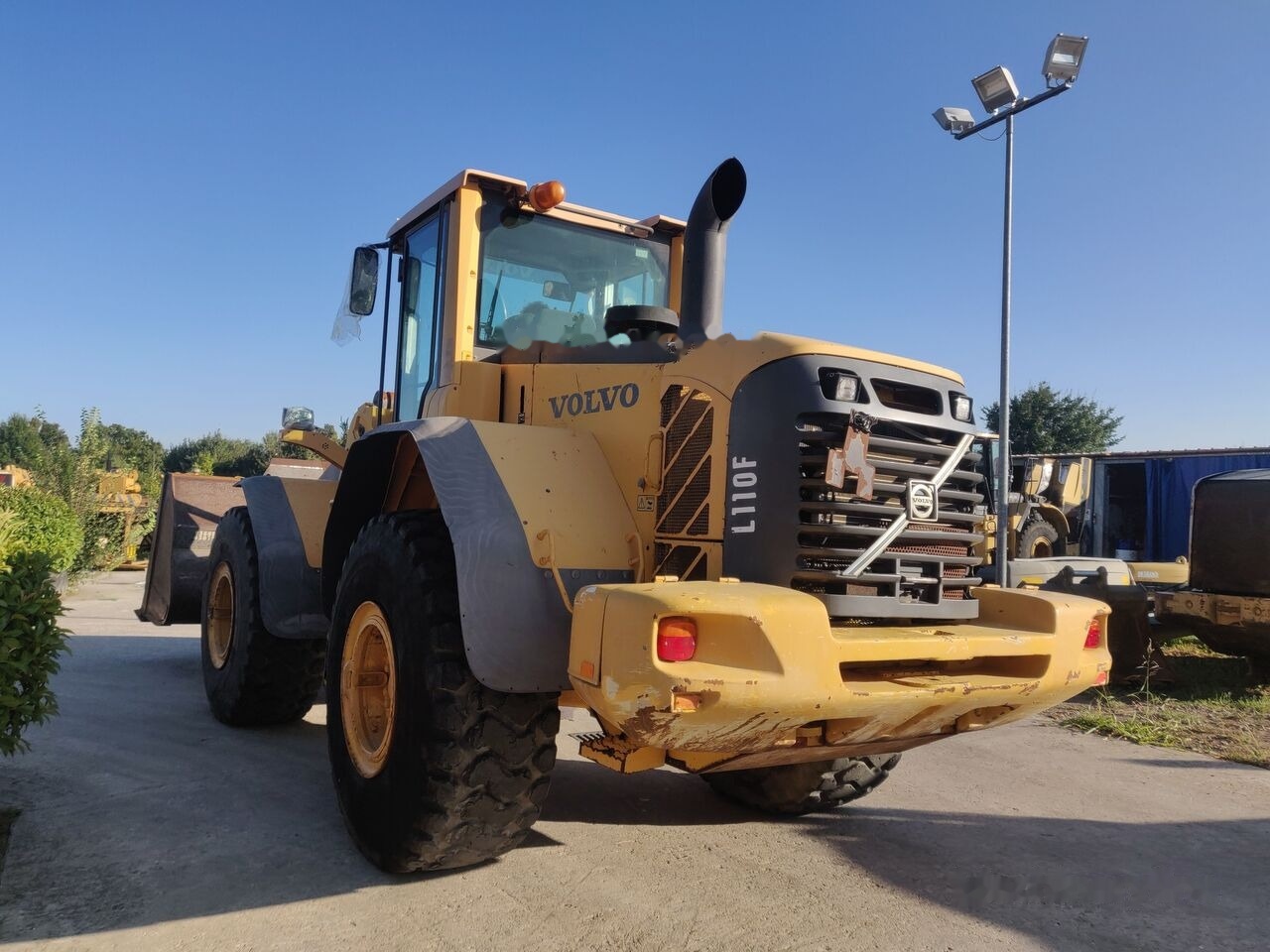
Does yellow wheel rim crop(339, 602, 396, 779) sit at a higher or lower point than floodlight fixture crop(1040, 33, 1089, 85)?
lower

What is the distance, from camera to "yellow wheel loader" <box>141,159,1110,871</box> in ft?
9.13

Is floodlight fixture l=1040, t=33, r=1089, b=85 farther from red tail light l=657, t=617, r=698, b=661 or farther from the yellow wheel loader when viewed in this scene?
red tail light l=657, t=617, r=698, b=661

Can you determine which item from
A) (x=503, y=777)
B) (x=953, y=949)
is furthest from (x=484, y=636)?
(x=953, y=949)

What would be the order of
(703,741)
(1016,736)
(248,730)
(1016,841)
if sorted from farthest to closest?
(1016,736)
(248,730)
(1016,841)
(703,741)

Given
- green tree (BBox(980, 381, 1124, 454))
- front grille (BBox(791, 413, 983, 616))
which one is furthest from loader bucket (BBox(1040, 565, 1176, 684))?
green tree (BBox(980, 381, 1124, 454))

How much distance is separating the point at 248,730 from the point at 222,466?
43947 mm

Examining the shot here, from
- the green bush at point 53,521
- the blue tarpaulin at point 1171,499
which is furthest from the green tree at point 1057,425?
the green bush at point 53,521

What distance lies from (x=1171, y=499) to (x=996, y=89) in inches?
377

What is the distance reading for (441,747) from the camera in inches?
126

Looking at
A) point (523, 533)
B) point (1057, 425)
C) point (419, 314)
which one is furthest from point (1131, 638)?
point (1057, 425)

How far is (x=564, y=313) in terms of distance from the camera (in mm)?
Answer: 4781

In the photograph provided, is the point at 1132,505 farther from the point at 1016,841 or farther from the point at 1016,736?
the point at 1016,841

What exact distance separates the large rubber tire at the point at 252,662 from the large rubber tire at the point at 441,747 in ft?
6.98

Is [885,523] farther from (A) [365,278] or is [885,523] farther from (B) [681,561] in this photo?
(A) [365,278]
